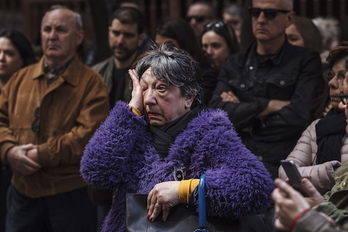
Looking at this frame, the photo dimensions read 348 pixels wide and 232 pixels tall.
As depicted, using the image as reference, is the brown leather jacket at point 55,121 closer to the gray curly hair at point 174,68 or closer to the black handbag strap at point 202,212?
the gray curly hair at point 174,68

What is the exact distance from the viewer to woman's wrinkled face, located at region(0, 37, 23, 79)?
22.0 ft

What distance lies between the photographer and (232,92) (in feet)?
18.2

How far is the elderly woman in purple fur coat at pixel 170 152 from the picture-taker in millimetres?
3779

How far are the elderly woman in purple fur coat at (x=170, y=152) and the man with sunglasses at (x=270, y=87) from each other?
1.14 meters

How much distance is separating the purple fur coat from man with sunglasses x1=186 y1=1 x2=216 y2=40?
412cm

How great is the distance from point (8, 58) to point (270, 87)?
8.29 feet

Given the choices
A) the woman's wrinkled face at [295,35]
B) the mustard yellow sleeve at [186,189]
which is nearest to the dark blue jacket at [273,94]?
the woman's wrinkled face at [295,35]

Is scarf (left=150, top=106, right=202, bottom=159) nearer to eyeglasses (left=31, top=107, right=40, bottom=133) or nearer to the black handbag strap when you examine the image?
the black handbag strap

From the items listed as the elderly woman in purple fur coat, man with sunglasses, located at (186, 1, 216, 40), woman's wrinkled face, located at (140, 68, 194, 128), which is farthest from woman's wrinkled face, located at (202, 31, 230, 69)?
woman's wrinkled face, located at (140, 68, 194, 128)

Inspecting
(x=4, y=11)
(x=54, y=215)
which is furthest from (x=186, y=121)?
(x=4, y=11)

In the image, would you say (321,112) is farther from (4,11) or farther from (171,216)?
(4,11)

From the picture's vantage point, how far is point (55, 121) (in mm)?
5793

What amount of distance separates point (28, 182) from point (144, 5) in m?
5.30

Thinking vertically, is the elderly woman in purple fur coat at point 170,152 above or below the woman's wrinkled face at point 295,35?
below
